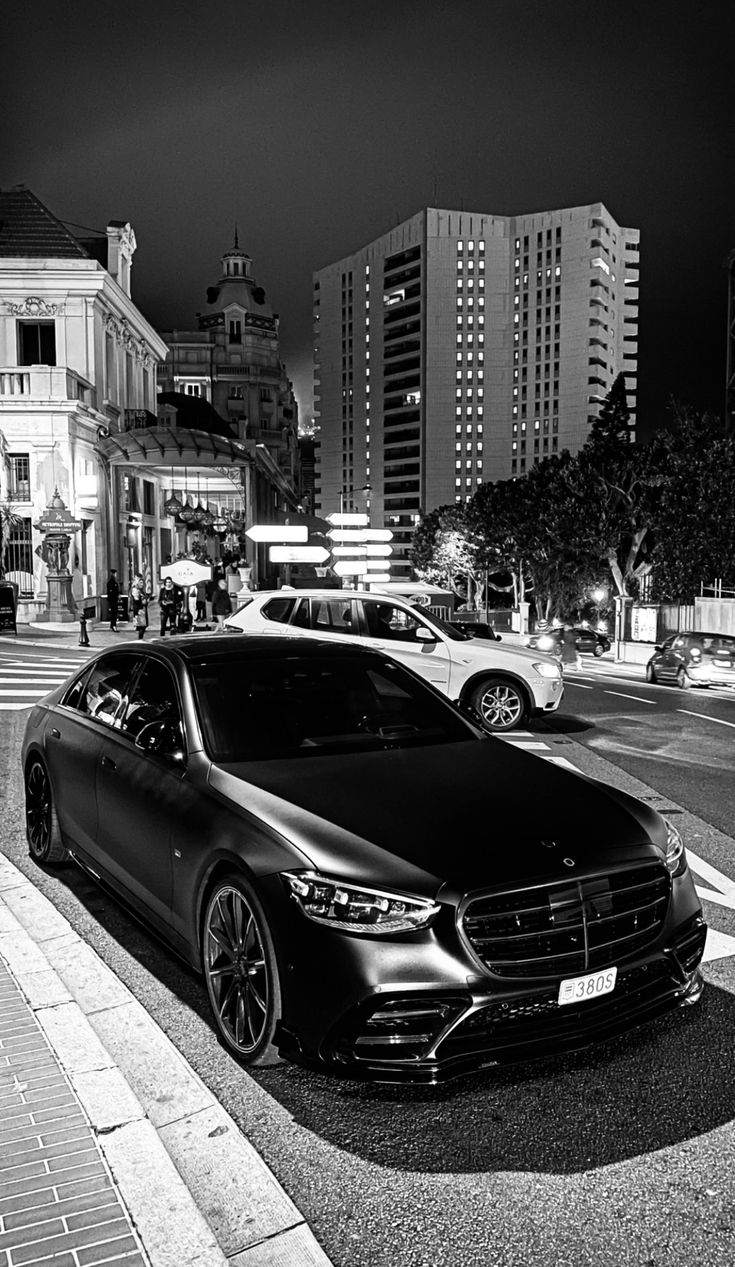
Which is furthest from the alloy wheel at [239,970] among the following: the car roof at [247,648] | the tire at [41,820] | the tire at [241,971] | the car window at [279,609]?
the car window at [279,609]

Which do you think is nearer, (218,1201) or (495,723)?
(218,1201)

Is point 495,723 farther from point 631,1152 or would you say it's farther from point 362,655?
point 631,1152

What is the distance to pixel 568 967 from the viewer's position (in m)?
3.47

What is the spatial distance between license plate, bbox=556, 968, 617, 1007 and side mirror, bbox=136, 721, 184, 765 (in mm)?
2007

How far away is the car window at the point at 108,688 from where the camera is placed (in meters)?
5.56

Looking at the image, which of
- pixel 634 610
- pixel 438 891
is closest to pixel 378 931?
pixel 438 891

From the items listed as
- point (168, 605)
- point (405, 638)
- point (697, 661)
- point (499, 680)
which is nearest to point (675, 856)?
point (499, 680)

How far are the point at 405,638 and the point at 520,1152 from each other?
9.73 m

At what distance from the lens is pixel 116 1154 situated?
3.22 meters

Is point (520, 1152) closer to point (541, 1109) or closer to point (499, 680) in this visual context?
point (541, 1109)

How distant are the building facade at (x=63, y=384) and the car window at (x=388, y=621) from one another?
2628 centimetres

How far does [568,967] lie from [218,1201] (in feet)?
4.45

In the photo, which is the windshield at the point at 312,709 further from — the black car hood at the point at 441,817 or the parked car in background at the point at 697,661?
the parked car in background at the point at 697,661

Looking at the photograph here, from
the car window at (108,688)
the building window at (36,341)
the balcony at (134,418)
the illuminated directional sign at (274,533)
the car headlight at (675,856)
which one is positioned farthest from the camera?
the balcony at (134,418)
